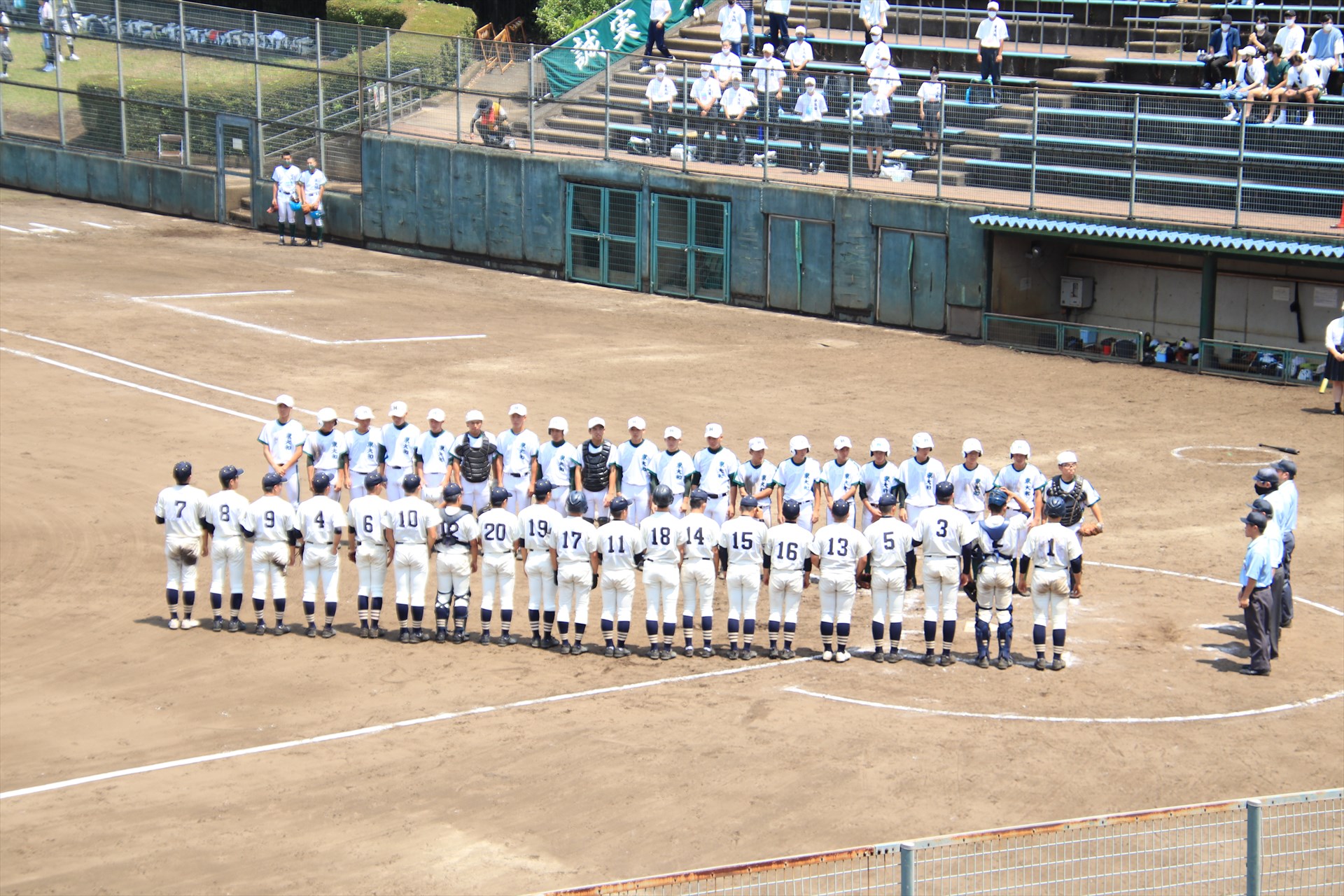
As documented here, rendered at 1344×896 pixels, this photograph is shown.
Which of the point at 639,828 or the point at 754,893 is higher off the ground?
the point at 754,893

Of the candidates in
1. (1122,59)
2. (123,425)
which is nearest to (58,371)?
(123,425)

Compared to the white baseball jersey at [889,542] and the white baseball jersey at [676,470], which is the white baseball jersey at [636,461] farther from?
the white baseball jersey at [889,542]

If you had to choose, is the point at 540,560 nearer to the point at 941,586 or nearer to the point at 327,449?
the point at 327,449

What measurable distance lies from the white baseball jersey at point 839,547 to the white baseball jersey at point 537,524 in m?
2.50

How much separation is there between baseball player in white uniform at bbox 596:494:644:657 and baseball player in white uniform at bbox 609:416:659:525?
2074 millimetres

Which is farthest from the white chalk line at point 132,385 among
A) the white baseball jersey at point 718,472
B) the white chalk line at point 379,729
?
the white chalk line at point 379,729

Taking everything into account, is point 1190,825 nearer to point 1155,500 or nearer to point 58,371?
point 1155,500

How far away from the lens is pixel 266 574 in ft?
53.3

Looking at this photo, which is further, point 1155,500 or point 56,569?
point 1155,500

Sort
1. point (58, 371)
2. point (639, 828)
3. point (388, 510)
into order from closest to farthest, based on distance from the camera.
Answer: point (639, 828)
point (388, 510)
point (58, 371)

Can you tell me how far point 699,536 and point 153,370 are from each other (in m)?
13.5

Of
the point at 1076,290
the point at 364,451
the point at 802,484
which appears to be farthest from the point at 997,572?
the point at 1076,290

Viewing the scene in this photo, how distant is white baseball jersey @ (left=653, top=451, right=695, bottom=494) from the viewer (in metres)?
17.2

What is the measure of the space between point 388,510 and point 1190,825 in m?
8.20
